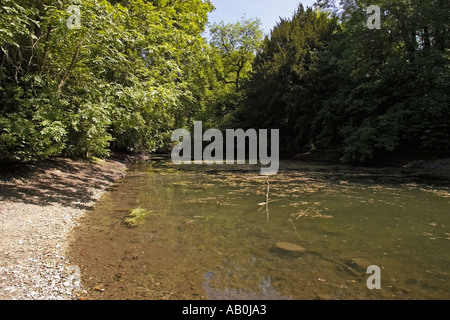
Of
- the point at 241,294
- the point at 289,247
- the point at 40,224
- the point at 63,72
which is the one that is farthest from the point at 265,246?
the point at 63,72

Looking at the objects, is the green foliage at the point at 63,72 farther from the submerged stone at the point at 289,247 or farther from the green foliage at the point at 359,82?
the green foliage at the point at 359,82

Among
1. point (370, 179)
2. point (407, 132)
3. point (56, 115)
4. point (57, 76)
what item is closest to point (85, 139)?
point (57, 76)

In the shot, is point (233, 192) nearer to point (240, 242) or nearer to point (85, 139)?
point (240, 242)

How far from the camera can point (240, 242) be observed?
15.9 feet

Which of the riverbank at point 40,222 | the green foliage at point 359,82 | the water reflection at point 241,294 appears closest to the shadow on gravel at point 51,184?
the riverbank at point 40,222

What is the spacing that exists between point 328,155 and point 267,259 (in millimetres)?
19284

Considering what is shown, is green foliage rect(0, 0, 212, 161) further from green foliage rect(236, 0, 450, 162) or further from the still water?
green foliage rect(236, 0, 450, 162)

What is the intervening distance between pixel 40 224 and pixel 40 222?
114mm

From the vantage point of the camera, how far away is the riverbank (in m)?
3.22

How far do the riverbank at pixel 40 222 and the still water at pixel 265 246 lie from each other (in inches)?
11.6

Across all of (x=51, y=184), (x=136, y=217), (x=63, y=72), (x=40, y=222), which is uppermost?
(x=63, y=72)

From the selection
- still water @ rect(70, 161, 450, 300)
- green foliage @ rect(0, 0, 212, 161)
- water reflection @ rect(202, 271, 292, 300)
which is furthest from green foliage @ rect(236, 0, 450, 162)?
water reflection @ rect(202, 271, 292, 300)

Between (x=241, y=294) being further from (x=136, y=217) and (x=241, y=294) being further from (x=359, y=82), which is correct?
(x=359, y=82)

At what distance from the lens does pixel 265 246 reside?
15.2ft
